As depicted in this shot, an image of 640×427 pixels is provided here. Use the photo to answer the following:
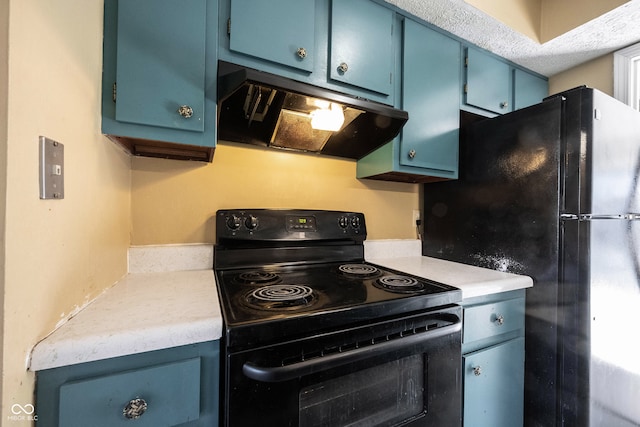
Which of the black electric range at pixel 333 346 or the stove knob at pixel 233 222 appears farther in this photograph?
the stove knob at pixel 233 222

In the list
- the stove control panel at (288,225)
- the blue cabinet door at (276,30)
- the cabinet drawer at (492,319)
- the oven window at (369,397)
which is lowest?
the oven window at (369,397)

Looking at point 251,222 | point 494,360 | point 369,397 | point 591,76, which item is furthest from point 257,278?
point 591,76

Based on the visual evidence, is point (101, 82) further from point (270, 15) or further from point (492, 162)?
point (492, 162)

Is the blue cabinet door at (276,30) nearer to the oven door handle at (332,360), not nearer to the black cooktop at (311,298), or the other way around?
the black cooktop at (311,298)

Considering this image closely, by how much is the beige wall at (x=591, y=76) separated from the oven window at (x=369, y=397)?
7.05ft

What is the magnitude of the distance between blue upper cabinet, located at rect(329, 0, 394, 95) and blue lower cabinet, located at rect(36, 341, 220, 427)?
→ 3.72 ft

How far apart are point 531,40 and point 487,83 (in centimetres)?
28

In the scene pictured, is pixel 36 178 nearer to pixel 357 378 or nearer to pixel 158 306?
pixel 158 306

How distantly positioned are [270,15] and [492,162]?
→ 1248mm

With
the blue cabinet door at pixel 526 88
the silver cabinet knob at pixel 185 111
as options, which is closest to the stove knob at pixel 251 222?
the silver cabinet knob at pixel 185 111

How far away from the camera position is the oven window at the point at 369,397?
70 cm

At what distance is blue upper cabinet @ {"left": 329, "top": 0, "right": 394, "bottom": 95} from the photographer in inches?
44.1

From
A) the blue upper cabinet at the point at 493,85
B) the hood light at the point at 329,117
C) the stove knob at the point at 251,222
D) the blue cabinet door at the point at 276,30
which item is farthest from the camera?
the blue upper cabinet at the point at 493,85

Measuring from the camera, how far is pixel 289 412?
2.15ft
